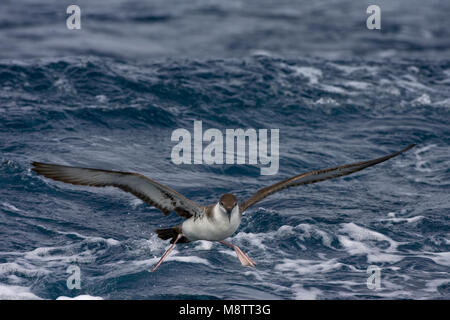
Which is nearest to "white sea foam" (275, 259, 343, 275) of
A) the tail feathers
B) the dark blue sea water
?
the dark blue sea water

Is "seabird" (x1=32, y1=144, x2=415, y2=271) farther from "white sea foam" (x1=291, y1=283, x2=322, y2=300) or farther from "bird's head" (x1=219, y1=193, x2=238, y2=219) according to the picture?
"white sea foam" (x1=291, y1=283, x2=322, y2=300)

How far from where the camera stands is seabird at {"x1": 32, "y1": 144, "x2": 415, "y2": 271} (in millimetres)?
10148

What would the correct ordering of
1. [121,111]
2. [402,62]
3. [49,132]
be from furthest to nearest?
[402,62], [121,111], [49,132]

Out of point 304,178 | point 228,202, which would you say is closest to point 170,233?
point 228,202

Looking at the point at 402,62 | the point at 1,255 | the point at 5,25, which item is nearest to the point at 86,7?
the point at 5,25

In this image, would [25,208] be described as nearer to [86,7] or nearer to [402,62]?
[402,62]

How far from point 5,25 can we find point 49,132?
52.0 ft

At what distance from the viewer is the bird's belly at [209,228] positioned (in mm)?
10594

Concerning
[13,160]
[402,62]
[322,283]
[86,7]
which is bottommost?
[322,283]

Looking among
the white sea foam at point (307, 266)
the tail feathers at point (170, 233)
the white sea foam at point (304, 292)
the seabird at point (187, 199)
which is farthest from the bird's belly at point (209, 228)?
the white sea foam at point (307, 266)

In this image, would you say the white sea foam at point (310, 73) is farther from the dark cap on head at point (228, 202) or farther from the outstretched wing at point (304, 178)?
the dark cap on head at point (228, 202)

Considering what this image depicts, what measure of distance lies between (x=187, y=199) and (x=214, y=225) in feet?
2.36

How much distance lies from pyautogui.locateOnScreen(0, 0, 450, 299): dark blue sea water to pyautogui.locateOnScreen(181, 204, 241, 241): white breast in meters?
1.24

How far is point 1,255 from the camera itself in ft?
42.1
